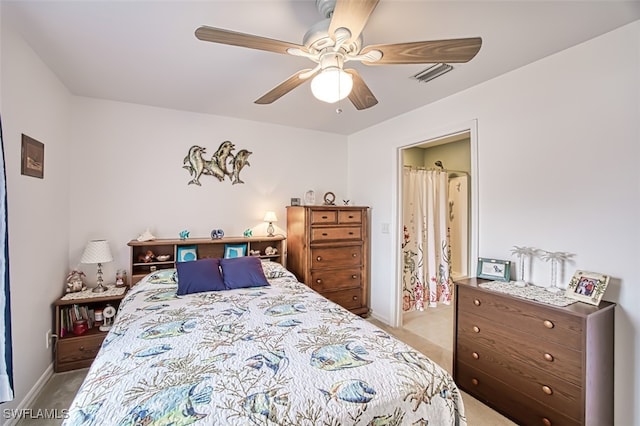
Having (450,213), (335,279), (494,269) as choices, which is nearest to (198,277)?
(335,279)

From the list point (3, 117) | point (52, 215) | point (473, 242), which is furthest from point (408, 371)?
point (52, 215)

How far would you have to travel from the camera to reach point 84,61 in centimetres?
212

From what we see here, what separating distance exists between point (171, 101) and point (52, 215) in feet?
4.75

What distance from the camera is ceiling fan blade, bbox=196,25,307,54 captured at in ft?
4.03

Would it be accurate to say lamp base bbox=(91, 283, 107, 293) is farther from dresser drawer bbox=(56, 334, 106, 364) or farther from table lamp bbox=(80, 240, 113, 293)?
dresser drawer bbox=(56, 334, 106, 364)

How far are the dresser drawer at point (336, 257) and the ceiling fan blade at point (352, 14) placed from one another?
2.40 meters

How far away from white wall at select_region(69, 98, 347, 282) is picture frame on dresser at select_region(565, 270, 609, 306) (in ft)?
9.34

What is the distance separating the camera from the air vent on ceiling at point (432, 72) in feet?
7.03

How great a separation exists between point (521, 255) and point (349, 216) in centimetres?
181

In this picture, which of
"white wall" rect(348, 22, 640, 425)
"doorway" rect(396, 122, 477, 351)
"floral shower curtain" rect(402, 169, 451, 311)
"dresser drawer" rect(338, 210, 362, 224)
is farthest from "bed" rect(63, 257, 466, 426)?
"floral shower curtain" rect(402, 169, 451, 311)

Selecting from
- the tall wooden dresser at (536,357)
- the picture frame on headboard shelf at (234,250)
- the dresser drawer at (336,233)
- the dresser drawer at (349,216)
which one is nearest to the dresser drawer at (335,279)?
the dresser drawer at (336,233)

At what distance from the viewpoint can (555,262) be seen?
6.52 feet

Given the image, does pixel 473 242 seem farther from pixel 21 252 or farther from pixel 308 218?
pixel 21 252

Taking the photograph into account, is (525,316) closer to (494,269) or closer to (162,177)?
(494,269)
